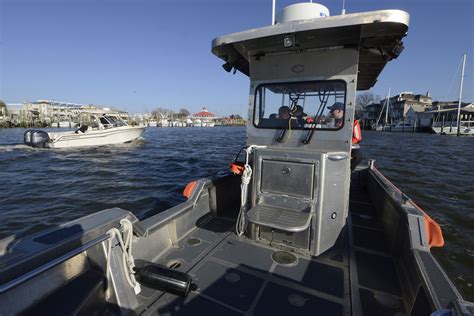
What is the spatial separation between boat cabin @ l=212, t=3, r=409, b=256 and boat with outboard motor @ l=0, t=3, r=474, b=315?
1 centimetres

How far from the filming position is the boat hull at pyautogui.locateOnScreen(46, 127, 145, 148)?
708 inches

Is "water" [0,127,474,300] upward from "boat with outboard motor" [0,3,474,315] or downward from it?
downward

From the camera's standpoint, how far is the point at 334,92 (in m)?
3.22

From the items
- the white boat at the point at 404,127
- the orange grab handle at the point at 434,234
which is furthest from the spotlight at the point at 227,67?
the white boat at the point at 404,127

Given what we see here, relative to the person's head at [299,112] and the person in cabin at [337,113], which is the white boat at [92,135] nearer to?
the person's head at [299,112]

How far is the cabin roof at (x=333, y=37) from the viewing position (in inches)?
88.9

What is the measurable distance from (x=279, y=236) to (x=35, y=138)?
66.7ft

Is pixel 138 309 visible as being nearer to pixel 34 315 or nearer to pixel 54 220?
pixel 34 315

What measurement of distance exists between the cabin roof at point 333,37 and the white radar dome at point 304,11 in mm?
233

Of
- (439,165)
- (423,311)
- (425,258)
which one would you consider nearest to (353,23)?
(425,258)

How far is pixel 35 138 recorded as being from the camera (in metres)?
16.8

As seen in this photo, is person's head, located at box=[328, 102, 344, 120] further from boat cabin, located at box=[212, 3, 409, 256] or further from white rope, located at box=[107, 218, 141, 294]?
white rope, located at box=[107, 218, 141, 294]

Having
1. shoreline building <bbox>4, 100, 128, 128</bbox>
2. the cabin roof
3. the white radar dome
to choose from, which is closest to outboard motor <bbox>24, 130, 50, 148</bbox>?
the cabin roof

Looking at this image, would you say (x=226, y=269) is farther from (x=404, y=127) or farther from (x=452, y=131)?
(x=404, y=127)
